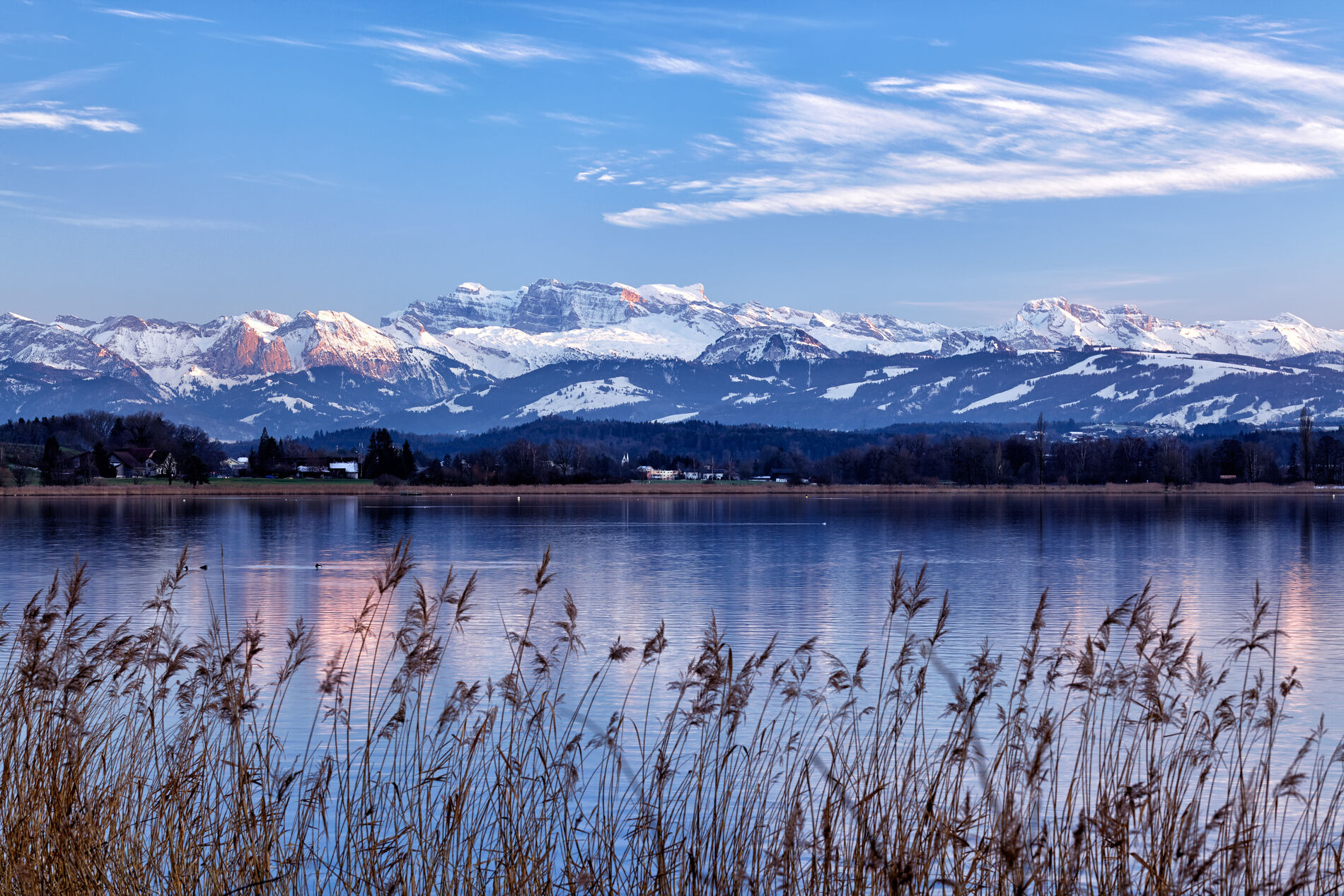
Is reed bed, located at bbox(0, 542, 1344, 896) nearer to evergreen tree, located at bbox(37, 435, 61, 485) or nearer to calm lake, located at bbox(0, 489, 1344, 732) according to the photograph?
calm lake, located at bbox(0, 489, 1344, 732)

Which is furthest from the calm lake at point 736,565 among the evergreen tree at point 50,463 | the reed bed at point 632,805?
the evergreen tree at point 50,463

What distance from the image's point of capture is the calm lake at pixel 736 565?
112 feet

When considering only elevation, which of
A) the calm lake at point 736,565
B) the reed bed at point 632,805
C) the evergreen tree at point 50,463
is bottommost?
the calm lake at point 736,565

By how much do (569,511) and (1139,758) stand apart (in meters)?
117

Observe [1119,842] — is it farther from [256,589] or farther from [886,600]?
[256,589]

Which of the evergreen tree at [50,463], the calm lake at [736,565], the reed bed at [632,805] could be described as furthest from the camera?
the evergreen tree at [50,463]

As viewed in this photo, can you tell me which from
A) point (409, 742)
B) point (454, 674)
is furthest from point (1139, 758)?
point (454, 674)

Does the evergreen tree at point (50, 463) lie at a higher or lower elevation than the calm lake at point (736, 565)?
higher

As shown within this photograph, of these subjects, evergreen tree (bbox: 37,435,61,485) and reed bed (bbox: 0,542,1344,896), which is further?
evergreen tree (bbox: 37,435,61,485)

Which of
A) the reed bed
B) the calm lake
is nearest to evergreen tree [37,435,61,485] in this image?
the calm lake

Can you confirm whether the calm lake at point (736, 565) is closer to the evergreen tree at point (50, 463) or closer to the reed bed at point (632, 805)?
the reed bed at point (632, 805)

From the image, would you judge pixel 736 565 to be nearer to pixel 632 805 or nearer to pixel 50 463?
pixel 632 805

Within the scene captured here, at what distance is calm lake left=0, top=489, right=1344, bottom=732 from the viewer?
34000 mm

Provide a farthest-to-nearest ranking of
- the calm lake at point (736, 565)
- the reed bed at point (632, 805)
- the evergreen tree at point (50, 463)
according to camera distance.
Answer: the evergreen tree at point (50, 463) < the calm lake at point (736, 565) < the reed bed at point (632, 805)
